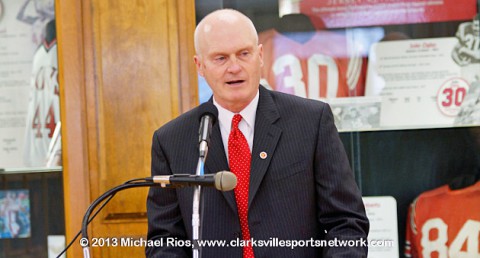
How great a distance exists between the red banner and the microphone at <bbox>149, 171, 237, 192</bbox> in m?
1.87

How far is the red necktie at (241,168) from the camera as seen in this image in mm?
2564

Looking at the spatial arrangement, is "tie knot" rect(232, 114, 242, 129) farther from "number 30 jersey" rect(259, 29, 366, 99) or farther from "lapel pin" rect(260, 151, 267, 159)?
"number 30 jersey" rect(259, 29, 366, 99)

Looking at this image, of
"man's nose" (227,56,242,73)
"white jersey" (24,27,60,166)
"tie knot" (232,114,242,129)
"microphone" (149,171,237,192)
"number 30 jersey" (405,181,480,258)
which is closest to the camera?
"microphone" (149,171,237,192)

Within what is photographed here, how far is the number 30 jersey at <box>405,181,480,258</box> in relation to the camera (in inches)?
144

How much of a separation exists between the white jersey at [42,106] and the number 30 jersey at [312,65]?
1.00m

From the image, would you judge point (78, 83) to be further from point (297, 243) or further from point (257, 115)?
point (297, 243)

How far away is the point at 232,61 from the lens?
98.3 inches

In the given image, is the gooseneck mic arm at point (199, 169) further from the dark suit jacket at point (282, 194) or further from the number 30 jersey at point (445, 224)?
the number 30 jersey at point (445, 224)

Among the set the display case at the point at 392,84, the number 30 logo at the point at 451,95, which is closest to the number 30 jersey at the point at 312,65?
the display case at the point at 392,84

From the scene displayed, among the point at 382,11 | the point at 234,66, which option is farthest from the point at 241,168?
the point at 382,11

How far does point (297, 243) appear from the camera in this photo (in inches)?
101

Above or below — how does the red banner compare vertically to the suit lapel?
above

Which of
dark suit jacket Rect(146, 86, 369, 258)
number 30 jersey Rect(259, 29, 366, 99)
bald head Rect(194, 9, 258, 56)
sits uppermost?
bald head Rect(194, 9, 258, 56)

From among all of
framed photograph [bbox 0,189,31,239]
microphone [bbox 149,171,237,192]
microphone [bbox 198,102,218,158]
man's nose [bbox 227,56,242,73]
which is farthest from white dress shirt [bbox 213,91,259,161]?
framed photograph [bbox 0,189,31,239]
